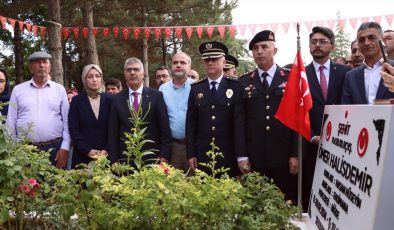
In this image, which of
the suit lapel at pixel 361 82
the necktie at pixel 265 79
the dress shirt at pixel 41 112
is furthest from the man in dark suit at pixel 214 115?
the dress shirt at pixel 41 112

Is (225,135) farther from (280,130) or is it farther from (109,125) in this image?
(109,125)

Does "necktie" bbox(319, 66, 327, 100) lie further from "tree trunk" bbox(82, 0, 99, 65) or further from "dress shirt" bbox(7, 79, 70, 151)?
"tree trunk" bbox(82, 0, 99, 65)

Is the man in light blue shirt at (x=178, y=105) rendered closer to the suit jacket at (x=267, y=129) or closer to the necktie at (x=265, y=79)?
the suit jacket at (x=267, y=129)

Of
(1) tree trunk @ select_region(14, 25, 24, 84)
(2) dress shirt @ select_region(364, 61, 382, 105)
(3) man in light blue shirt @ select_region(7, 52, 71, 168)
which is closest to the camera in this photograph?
(2) dress shirt @ select_region(364, 61, 382, 105)

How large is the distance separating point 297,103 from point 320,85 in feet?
1.89

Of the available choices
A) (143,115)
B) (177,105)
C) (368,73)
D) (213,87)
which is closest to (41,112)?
(143,115)

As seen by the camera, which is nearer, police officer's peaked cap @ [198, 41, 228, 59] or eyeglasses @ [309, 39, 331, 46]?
Result: eyeglasses @ [309, 39, 331, 46]

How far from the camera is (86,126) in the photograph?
158 inches

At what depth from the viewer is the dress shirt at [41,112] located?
4.08 meters

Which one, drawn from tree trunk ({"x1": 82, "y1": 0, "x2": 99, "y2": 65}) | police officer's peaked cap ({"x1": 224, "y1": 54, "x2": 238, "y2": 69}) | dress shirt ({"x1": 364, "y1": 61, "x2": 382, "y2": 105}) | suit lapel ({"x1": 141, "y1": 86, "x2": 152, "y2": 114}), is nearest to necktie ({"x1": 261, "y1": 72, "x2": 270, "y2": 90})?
dress shirt ({"x1": 364, "y1": 61, "x2": 382, "y2": 105})

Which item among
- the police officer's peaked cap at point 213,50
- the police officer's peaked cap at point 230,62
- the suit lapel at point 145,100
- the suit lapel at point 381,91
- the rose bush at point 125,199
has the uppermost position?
the police officer's peaked cap at point 213,50

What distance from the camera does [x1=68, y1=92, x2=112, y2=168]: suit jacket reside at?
13.1 ft

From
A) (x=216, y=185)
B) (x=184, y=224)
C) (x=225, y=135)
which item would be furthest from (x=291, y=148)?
(x=184, y=224)

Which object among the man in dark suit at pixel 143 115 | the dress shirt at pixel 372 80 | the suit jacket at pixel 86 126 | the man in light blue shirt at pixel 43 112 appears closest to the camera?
the dress shirt at pixel 372 80
